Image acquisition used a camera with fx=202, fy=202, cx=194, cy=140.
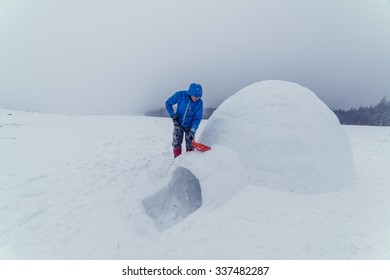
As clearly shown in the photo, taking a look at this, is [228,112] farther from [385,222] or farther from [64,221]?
[64,221]

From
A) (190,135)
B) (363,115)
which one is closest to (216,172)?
(190,135)

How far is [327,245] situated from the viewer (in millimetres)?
3268

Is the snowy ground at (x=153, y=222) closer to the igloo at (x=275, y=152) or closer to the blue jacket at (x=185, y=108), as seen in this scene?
the igloo at (x=275, y=152)

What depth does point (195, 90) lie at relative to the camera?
466 centimetres

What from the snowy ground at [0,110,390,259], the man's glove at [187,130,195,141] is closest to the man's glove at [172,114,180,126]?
the man's glove at [187,130,195,141]

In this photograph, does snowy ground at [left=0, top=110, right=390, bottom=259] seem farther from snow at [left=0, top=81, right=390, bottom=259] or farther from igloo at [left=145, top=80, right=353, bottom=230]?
igloo at [left=145, top=80, right=353, bottom=230]

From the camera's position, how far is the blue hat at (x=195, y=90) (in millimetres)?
4658

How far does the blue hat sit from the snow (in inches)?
38.5

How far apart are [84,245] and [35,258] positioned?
2.43 ft

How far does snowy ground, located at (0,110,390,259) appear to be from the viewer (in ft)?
11.0

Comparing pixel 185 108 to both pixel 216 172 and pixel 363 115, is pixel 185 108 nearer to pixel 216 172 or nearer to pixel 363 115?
pixel 216 172

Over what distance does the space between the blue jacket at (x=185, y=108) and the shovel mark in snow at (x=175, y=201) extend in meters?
1.22

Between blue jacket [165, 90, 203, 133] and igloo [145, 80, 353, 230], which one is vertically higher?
blue jacket [165, 90, 203, 133]
